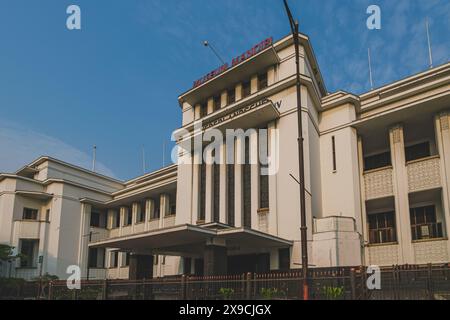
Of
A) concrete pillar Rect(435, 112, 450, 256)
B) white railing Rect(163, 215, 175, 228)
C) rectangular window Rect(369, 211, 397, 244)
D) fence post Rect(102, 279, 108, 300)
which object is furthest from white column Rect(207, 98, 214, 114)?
fence post Rect(102, 279, 108, 300)

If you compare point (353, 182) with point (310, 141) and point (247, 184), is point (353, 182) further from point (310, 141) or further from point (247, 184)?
point (247, 184)

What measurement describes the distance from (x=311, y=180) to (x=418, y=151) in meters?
7.99

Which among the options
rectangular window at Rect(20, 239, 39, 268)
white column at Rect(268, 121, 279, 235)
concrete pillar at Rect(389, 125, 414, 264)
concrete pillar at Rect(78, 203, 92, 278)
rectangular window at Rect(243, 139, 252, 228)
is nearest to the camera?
concrete pillar at Rect(389, 125, 414, 264)

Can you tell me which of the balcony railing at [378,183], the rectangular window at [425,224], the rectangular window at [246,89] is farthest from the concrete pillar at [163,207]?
the rectangular window at [425,224]

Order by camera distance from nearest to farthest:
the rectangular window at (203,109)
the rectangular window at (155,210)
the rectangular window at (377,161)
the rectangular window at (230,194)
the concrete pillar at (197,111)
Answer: the rectangular window at (230,194)
the rectangular window at (377,161)
the rectangular window at (203,109)
the concrete pillar at (197,111)
the rectangular window at (155,210)

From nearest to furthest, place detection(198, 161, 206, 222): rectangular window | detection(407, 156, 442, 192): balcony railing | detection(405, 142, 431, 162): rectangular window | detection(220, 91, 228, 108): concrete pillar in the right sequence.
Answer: detection(407, 156, 442, 192): balcony railing, detection(405, 142, 431, 162): rectangular window, detection(198, 161, 206, 222): rectangular window, detection(220, 91, 228, 108): concrete pillar

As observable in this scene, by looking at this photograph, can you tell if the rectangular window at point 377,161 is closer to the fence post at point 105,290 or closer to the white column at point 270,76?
the white column at point 270,76

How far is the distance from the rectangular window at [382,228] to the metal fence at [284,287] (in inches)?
263

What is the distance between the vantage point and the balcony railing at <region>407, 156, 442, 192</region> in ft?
74.8

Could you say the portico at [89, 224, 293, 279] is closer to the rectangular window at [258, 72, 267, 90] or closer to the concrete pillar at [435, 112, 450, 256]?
the concrete pillar at [435, 112, 450, 256]

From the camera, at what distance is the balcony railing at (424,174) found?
74.8ft

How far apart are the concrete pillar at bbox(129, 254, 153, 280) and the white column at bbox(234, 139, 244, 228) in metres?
7.26

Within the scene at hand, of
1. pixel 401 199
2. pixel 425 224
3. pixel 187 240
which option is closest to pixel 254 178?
pixel 187 240
